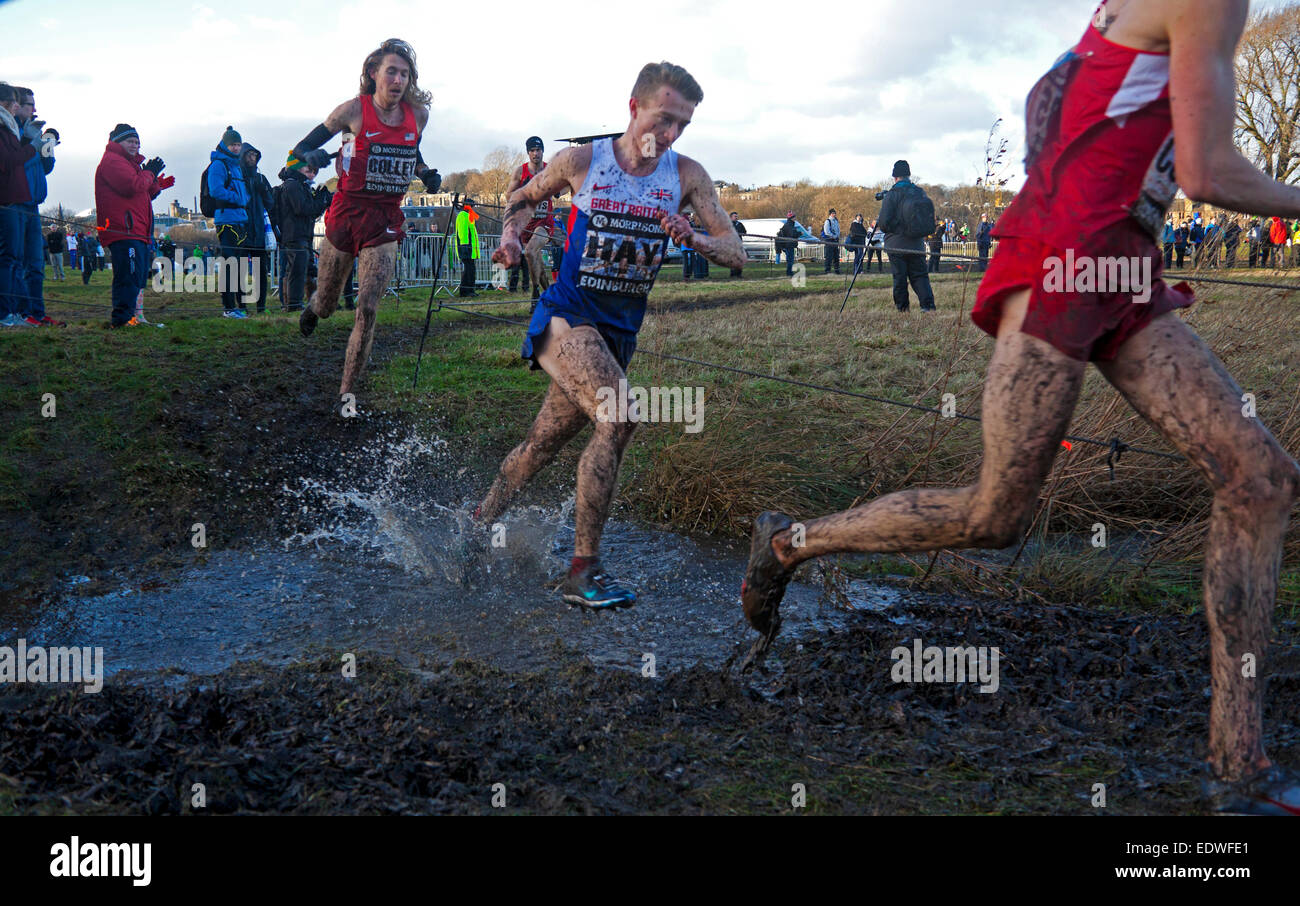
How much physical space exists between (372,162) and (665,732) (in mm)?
5159

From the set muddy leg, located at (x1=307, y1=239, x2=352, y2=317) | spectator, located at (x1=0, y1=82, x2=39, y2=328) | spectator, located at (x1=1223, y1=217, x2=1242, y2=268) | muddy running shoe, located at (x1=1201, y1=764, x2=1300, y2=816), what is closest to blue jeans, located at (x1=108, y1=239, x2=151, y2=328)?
spectator, located at (x1=0, y1=82, x2=39, y2=328)

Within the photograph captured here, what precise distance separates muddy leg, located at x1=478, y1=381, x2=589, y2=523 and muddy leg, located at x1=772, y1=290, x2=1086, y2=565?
1.96 m

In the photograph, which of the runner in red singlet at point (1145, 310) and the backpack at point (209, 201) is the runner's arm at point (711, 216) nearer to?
the runner in red singlet at point (1145, 310)

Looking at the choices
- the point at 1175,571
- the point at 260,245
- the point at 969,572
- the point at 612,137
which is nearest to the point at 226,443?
the point at 612,137

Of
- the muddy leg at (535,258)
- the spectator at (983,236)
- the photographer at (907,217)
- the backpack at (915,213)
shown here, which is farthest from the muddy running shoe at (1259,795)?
the backpack at (915,213)

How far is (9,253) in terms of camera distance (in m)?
10.6

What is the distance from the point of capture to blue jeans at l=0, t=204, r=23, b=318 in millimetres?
10305

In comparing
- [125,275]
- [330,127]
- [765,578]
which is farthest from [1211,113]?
[125,275]

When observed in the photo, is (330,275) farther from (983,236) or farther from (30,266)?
(30,266)

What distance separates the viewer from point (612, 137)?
4.72m

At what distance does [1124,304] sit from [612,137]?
100 inches

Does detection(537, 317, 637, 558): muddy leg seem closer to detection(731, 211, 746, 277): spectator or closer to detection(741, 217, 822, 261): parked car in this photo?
detection(731, 211, 746, 277): spectator

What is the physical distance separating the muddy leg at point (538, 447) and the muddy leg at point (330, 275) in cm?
304
